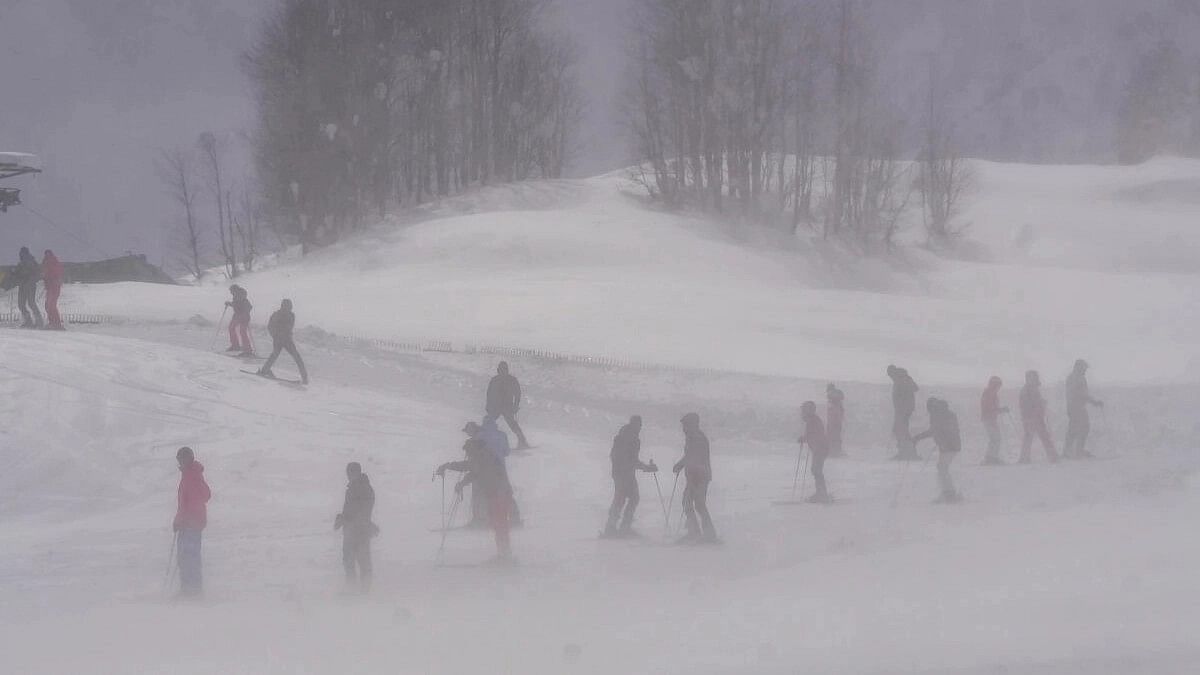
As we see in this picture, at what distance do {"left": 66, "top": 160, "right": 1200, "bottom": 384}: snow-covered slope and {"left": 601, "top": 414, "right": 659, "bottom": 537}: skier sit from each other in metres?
12.3

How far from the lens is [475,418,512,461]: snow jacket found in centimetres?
1152

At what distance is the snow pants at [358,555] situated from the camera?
9.55 m

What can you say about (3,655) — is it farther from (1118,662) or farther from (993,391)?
(993,391)

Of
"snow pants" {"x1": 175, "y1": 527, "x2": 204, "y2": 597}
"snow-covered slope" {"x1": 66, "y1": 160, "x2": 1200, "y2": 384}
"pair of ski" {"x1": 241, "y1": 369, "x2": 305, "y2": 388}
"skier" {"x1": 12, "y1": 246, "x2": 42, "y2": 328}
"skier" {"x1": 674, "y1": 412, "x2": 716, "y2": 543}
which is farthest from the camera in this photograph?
"snow-covered slope" {"x1": 66, "y1": 160, "x2": 1200, "y2": 384}

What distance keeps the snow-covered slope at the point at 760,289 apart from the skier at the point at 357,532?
14.9m

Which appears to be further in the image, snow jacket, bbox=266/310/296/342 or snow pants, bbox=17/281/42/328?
snow pants, bbox=17/281/42/328

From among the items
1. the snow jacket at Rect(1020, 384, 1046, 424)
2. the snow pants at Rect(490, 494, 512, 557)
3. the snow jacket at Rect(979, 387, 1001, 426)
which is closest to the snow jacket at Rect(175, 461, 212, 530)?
the snow pants at Rect(490, 494, 512, 557)

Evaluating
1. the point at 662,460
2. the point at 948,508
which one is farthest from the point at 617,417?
the point at 948,508

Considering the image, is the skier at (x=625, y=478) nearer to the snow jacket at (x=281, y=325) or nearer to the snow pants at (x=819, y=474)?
the snow pants at (x=819, y=474)

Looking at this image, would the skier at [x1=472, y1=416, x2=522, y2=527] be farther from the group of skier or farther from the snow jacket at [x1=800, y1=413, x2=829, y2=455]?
the group of skier

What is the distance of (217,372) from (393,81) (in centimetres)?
3704

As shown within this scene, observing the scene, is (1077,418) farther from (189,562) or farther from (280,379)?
(189,562)

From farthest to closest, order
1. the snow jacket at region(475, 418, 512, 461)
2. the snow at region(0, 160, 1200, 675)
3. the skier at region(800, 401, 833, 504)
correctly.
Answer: the skier at region(800, 401, 833, 504) → the snow jacket at region(475, 418, 512, 461) → the snow at region(0, 160, 1200, 675)

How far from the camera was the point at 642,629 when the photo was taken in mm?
8422
